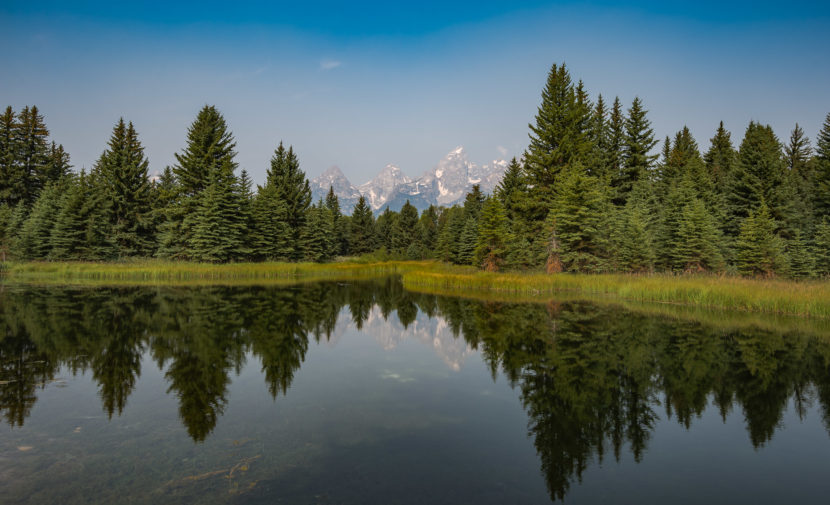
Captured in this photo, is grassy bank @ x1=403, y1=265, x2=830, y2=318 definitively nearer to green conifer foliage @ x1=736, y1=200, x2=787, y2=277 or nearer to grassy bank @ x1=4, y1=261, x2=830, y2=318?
grassy bank @ x1=4, y1=261, x2=830, y2=318

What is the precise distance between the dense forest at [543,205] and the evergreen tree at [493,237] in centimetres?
16

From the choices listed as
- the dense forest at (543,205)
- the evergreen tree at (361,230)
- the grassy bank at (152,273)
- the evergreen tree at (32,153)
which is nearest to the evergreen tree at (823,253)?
the dense forest at (543,205)

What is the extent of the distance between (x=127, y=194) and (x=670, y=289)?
52.4m

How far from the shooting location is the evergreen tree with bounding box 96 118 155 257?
46.4 meters

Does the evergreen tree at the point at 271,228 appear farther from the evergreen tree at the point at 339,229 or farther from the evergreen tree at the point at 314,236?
the evergreen tree at the point at 339,229

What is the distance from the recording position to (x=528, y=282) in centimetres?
2859

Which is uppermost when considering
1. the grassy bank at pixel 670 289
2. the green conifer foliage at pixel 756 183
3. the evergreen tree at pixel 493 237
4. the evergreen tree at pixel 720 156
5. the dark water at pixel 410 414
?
the evergreen tree at pixel 720 156

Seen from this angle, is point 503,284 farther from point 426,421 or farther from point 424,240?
point 424,240

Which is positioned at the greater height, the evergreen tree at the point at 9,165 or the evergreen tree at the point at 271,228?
the evergreen tree at the point at 9,165

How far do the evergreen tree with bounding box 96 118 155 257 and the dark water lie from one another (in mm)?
35149

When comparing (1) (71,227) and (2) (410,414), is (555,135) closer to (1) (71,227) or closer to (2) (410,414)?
(2) (410,414)

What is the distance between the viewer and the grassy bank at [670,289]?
1850 cm

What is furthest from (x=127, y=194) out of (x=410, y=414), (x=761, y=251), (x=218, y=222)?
(x=761, y=251)

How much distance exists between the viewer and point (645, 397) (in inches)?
352
